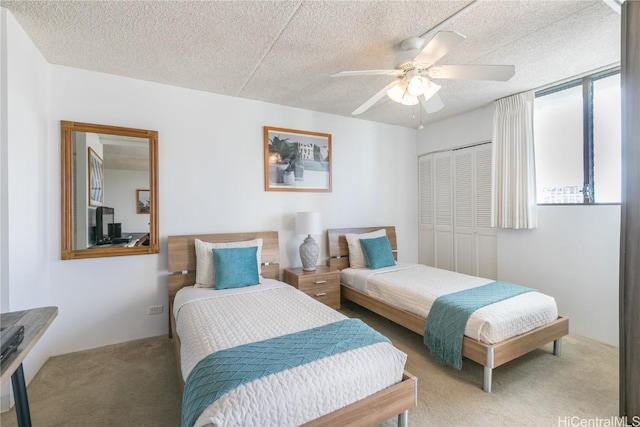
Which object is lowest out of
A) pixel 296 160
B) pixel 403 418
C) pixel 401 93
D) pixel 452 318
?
pixel 403 418

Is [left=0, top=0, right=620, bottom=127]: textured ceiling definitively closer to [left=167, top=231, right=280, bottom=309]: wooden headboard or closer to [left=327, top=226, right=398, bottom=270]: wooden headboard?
[left=167, top=231, right=280, bottom=309]: wooden headboard

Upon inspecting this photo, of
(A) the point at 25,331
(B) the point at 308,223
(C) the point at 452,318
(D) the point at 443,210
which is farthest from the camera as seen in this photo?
(D) the point at 443,210

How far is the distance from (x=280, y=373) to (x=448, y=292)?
1.85m

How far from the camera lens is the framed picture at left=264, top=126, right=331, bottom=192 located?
354 cm

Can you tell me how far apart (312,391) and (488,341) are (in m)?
1.45

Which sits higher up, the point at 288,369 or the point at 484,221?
the point at 484,221

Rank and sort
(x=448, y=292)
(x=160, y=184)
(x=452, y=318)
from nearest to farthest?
(x=452, y=318) → (x=448, y=292) → (x=160, y=184)

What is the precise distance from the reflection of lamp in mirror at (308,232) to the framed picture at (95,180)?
2.00m

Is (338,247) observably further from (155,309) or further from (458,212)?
(155,309)

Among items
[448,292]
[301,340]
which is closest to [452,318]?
[448,292]

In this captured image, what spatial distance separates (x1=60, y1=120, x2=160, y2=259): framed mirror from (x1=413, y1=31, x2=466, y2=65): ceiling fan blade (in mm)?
2617

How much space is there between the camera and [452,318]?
2260 millimetres

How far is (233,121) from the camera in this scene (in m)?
3.33

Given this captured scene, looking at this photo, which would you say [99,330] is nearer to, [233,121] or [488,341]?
[233,121]
